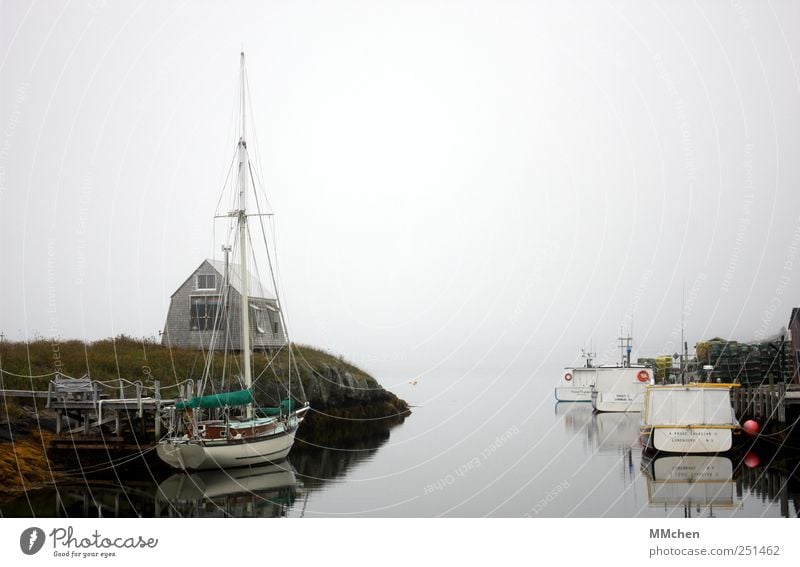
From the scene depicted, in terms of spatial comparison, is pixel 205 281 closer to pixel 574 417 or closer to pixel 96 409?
pixel 96 409

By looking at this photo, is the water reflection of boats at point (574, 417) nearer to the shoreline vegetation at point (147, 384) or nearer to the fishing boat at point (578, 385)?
the fishing boat at point (578, 385)

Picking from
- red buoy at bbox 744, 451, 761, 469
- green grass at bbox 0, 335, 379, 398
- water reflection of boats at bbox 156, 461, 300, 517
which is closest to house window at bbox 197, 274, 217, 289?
green grass at bbox 0, 335, 379, 398

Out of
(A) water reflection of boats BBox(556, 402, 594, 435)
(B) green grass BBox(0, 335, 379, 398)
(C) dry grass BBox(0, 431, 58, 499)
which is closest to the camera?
(C) dry grass BBox(0, 431, 58, 499)

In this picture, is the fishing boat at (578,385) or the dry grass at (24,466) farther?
the fishing boat at (578,385)

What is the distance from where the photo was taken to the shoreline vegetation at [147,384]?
1623cm

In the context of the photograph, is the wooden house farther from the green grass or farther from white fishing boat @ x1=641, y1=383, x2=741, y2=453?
white fishing boat @ x1=641, y1=383, x2=741, y2=453

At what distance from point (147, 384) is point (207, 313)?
18.0 feet

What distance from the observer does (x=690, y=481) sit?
1592 cm

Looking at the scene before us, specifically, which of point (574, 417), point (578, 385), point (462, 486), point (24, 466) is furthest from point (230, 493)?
point (578, 385)

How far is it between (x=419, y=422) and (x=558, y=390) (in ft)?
64.3

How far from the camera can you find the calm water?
45.0ft

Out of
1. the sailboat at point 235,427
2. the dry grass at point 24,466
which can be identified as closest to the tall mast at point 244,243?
the sailboat at point 235,427

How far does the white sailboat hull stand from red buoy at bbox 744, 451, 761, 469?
10399 mm

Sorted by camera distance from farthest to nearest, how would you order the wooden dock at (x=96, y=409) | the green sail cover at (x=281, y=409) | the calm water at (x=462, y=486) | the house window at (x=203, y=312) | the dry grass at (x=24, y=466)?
1. the house window at (x=203, y=312)
2. the green sail cover at (x=281, y=409)
3. the wooden dock at (x=96, y=409)
4. the dry grass at (x=24, y=466)
5. the calm water at (x=462, y=486)
